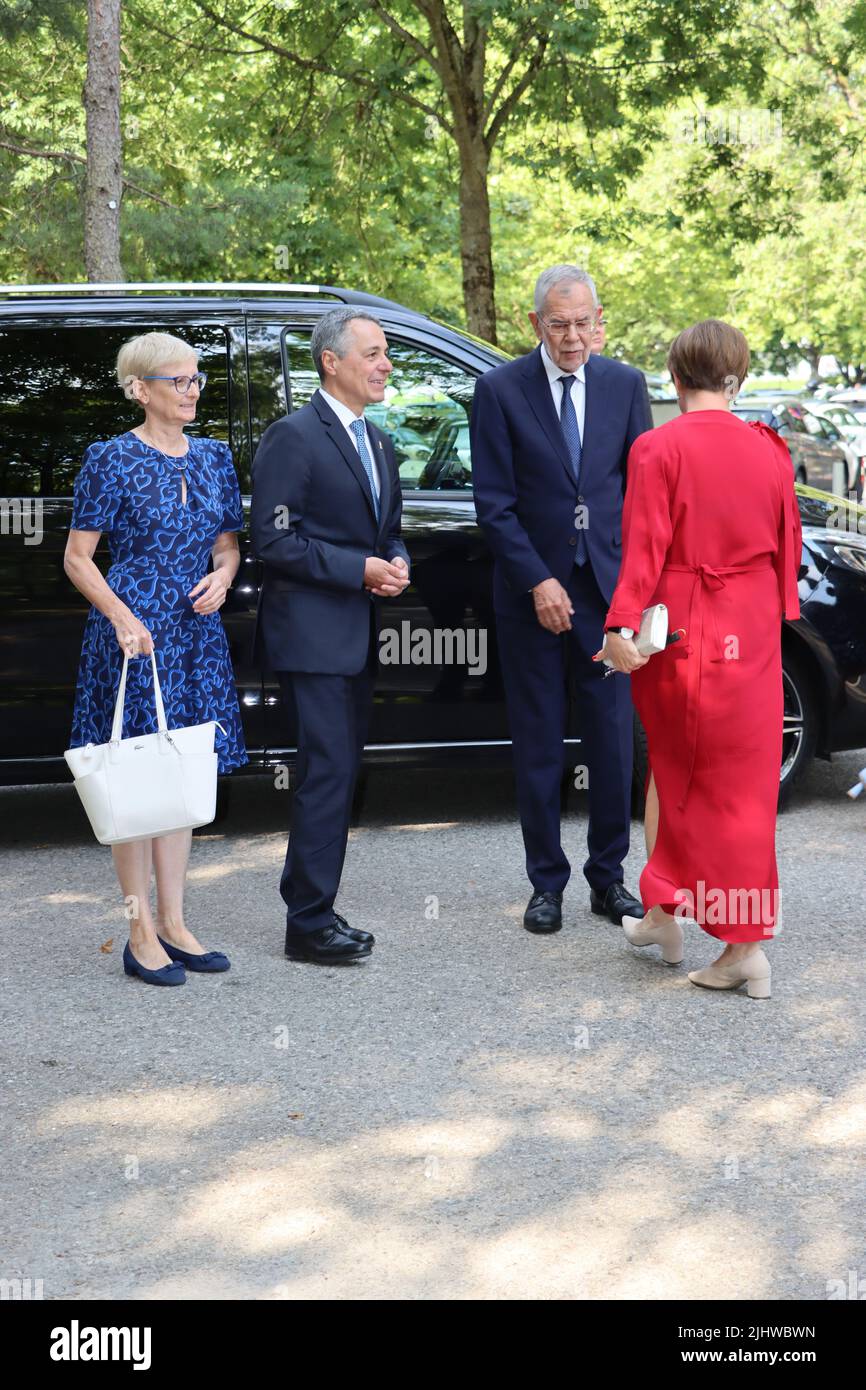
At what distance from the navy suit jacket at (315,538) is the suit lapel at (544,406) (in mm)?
557

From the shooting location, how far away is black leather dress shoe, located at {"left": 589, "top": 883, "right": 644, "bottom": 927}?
553 cm

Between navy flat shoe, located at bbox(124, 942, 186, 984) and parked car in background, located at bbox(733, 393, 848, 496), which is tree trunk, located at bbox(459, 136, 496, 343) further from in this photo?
navy flat shoe, located at bbox(124, 942, 186, 984)

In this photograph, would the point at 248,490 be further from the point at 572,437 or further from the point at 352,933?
the point at 352,933

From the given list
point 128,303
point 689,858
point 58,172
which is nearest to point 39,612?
point 128,303

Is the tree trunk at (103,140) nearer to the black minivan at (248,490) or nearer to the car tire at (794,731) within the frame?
the black minivan at (248,490)

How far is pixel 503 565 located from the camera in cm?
537

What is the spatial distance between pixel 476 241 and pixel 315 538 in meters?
10.2

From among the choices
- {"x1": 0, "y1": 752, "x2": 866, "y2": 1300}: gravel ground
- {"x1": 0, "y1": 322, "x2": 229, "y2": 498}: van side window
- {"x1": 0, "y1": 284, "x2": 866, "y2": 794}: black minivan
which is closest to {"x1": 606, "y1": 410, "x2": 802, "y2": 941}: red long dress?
{"x1": 0, "y1": 752, "x2": 866, "y2": 1300}: gravel ground

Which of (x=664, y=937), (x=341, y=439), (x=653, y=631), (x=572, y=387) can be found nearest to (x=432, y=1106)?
(x=664, y=937)

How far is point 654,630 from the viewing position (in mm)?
4605

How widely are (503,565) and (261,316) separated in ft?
5.79

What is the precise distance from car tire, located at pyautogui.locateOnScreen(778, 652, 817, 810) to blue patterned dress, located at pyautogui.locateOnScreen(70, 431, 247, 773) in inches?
107

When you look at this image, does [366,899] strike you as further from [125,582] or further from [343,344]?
[343,344]
